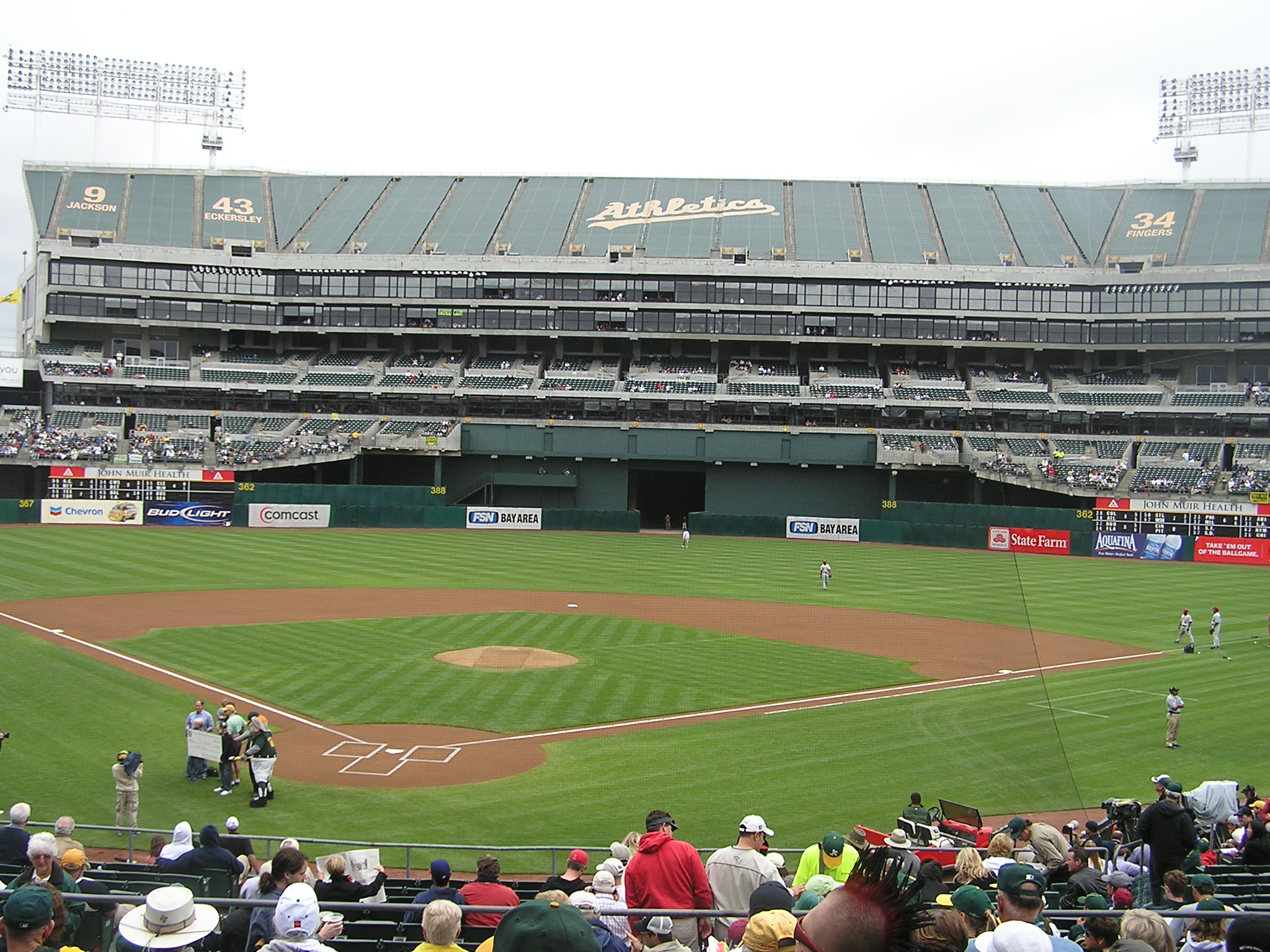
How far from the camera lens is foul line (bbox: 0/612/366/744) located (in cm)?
2117

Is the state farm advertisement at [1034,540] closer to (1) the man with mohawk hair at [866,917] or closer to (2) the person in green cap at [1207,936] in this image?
(2) the person in green cap at [1207,936]

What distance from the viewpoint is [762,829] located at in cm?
891

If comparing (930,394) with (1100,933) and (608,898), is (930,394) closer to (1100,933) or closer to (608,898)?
(608,898)

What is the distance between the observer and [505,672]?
87.3 feet

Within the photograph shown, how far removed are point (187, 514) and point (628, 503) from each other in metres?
31.1

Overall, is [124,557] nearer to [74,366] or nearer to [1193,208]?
[74,366]

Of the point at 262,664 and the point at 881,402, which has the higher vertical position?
the point at 881,402

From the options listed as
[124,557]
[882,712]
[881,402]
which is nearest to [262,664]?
[882,712]

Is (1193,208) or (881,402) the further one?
(1193,208)

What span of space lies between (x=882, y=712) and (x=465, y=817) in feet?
37.4

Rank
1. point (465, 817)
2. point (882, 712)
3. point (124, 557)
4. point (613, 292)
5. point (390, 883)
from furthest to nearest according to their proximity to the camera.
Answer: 1. point (613, 292)
2. point (124, 557)
3. point (882, 712)
4. point (465, 817)
5. point (390, 883)

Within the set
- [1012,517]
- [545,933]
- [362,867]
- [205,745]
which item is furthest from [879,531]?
[545,933]

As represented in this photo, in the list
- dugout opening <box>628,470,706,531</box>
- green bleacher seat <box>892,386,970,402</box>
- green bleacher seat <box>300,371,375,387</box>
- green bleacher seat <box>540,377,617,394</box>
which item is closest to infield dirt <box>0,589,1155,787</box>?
dugout opening <box>628,470,706,531</box>

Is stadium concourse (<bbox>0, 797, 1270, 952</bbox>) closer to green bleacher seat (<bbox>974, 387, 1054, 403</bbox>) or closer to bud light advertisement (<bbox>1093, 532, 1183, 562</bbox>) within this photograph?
bud light advertisement (<bbox>1093, 532, 1183, 562</bbox>)
